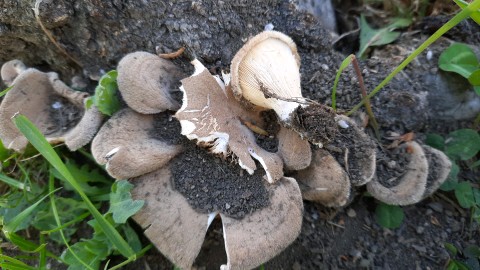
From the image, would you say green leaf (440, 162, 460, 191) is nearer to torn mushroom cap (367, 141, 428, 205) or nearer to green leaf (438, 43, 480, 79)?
torn mushroom cap (367, 141, 428, 205)

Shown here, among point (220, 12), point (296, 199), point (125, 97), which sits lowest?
point (296, 199)

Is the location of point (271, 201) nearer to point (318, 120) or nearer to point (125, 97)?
point (318, 120)

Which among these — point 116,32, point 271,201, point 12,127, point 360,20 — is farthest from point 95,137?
point 360,20

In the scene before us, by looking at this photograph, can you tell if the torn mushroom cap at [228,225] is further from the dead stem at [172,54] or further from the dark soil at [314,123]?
the dead stem at [172,54]

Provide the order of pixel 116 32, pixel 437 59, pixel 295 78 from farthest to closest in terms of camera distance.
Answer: pixel 437 59 < pixel 116 32 < pixel 295 78

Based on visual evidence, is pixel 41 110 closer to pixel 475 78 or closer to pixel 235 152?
pixel 235 152

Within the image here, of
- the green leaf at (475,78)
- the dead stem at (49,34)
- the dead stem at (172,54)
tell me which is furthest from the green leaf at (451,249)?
the dead stem at (49,34)

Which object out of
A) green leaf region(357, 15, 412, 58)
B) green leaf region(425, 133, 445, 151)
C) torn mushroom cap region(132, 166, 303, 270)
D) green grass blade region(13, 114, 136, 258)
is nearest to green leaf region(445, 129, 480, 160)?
green leaf region(425, 133, 445, 151)
